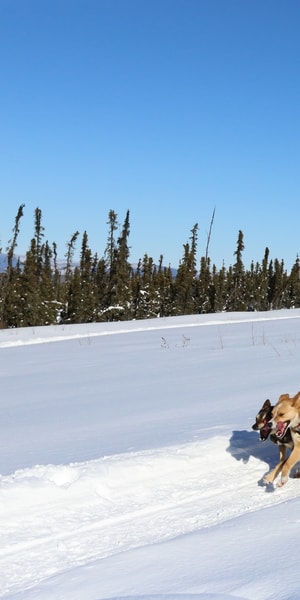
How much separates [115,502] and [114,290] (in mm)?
53036

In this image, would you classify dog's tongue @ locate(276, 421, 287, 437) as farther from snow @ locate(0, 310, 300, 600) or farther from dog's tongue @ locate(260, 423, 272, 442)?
snow @ locate(0, 310, 300, 600)

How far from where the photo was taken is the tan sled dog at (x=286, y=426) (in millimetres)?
4473

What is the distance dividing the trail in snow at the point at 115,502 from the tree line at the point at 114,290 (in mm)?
34472

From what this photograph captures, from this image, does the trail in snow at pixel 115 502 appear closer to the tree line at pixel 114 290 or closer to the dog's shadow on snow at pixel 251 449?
the dog's shadow on snow at pixel 251 449

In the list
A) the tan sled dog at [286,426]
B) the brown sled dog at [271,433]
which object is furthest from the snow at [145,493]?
the brown sled dog at [271,433]

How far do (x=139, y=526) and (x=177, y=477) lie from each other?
91cm

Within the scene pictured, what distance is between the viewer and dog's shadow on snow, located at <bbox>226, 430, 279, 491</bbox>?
5.22 metres

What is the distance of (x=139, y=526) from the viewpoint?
3.91 meters

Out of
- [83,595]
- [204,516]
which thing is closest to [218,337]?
[204,516]

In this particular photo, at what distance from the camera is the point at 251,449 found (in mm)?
5363

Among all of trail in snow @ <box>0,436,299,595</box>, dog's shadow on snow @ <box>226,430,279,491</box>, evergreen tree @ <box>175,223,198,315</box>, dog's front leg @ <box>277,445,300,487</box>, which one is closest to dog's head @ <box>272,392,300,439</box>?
dog's front leg @ <box>277,445,300,487</box>

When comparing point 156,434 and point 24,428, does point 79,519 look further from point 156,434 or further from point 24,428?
point 24,428

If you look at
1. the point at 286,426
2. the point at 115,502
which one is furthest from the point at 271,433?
the point at 115,502

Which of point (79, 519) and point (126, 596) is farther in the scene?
point (79, 519)
